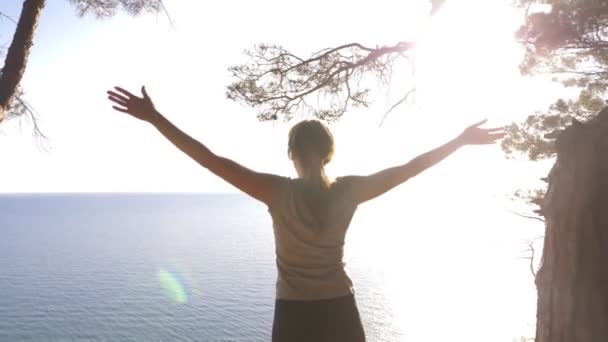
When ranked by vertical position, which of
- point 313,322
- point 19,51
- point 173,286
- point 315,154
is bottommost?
point 173,286

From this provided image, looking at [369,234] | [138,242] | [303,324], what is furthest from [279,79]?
[369,234]

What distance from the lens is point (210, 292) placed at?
198ft

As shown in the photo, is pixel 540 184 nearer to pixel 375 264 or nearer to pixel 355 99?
pixel 355 99

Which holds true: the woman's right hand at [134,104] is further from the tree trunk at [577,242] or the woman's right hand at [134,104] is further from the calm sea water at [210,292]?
the calm sea water at [210,292]

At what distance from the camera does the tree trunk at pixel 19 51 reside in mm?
3668

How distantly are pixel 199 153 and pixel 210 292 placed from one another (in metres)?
63.0

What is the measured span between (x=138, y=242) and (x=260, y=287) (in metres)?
53.8

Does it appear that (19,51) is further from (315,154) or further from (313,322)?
(313,322)

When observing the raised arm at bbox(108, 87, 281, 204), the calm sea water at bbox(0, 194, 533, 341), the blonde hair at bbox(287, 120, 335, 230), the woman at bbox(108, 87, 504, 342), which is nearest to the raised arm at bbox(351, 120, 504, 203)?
the woman at bbox(108, 87, 504, 342)

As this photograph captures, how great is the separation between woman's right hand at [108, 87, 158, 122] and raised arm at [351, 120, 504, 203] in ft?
2.73

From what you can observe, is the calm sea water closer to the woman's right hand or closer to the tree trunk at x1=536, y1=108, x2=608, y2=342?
the tree trunk at x1=536, y1=108, x2=608, y2=342

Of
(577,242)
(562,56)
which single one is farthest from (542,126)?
(577,242)

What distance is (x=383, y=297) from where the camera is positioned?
58312mm

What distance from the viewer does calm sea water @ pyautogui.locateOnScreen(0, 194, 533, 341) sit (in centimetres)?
4669
